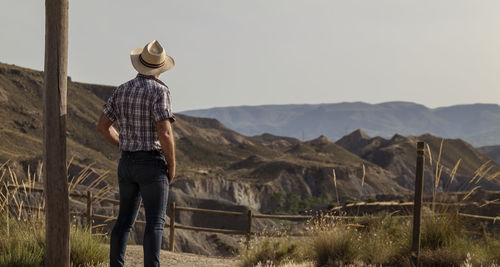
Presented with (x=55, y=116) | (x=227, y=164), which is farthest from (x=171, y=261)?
(x=227, y=164)

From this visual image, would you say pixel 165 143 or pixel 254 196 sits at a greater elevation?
pixel 165 143

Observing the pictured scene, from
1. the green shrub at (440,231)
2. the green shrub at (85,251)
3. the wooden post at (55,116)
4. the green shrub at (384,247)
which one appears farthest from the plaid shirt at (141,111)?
the green shrub at (440,231)

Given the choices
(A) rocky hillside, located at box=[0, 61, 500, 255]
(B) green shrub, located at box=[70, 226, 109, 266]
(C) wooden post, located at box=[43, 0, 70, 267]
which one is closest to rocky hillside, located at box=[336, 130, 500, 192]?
(A) rocky hillside, located at box=[0, 61, 500, 255]

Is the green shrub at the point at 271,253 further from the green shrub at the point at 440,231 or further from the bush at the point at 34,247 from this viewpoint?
the bush at the point at 34,247

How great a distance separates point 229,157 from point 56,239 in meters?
76.4

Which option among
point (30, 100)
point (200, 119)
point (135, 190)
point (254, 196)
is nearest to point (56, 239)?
point (135, 190)

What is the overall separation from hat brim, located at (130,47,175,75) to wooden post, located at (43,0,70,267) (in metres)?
0.78

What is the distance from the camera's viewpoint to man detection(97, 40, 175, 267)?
3725 mm

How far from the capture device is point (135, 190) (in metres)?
3.88

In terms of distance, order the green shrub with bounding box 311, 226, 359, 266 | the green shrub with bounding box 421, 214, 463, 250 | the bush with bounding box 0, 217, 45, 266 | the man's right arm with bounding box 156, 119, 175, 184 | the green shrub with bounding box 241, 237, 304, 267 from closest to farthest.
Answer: the man's right arm with bounding box 156, 119, 175, 184 → the bush with bounding box 0, 217, 45, 266 → the green shrub with bounding box 421, 214, 463, 250 → the green shrub with bounding box 311, 226, 359, 266 → the green shrub with bounding box 241, 237, 304, 267

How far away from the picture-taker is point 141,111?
3.82 metres

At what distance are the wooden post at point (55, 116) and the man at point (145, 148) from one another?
0.72m

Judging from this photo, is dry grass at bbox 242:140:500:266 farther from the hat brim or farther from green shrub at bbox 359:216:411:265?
the hat brim

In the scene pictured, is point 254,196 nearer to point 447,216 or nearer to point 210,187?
point 210,187
